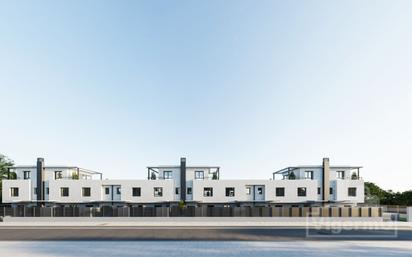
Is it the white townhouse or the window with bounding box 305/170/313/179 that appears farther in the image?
the window with bounding box 305/170/313/179

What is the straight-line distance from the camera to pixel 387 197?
8256 centimetres

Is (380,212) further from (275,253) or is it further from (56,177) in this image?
(56,177)

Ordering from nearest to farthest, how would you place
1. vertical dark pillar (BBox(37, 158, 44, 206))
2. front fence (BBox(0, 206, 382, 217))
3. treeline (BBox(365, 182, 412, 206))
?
front fence (BBox(0, 206, 382, 217)) < vertical dark pillar (BBox(37, 158, 44, 206)) < treeline (BBox(365, 182, 412, 206))

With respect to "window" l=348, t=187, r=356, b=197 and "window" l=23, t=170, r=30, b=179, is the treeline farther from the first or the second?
"window" l=23, t=170, r=30, b=179

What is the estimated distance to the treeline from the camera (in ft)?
242

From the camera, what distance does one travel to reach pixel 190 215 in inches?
1762

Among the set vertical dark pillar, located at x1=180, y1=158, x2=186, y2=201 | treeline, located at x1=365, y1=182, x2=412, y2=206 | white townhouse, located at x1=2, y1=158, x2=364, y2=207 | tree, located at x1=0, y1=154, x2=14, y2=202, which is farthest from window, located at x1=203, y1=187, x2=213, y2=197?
tree, located at x1=0, y1=154, x2=14, y2=202

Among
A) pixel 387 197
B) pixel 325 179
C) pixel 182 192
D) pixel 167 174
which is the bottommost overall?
pixel 387 197

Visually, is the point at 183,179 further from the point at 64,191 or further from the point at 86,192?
the point at 64,191

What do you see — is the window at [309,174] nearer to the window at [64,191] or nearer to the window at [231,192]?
the window at [231,192]

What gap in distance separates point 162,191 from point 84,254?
3691 cm

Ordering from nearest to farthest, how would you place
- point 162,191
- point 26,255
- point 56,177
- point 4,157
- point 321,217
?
point 26,255 < point 321,217 < point 162,191 < point 56,177 < point 4,157

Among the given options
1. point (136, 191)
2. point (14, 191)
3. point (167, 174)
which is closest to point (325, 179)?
point (167, 174)

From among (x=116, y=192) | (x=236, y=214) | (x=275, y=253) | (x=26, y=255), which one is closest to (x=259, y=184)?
(x=236, y=214)
